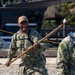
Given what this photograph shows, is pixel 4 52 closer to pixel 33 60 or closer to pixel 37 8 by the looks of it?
pixel 37 8

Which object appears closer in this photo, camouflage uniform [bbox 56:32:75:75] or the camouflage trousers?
camouflage uniform [bbox 56:32:75:75]

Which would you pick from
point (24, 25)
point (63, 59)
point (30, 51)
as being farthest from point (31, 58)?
point (63, 59)

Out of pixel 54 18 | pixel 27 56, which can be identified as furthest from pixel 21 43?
pixel 54 18

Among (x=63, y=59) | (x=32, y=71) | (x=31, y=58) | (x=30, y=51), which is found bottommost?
(x=32, y=71)

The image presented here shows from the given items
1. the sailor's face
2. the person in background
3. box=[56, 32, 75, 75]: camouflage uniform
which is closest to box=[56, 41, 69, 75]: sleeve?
box=[56, 32, 75, 75]: camouflage uniform

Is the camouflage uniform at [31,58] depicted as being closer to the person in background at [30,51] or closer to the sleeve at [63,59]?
the person in background at [30,51]

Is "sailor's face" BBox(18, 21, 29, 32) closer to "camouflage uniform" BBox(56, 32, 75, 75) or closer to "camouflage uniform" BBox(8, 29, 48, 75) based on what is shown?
"camouflage uniform" BBox(8, 29, 48, 75)

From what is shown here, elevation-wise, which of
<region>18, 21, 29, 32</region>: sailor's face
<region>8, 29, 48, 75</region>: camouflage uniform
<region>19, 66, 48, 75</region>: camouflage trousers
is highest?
<region>18, 21, 29, 32</region>: sailor's face

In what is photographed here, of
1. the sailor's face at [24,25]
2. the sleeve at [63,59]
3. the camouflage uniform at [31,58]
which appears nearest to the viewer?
the sleeve at [63,59]

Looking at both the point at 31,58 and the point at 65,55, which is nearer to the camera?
the point at 65,55

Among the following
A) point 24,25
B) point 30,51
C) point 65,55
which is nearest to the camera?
point 65,55

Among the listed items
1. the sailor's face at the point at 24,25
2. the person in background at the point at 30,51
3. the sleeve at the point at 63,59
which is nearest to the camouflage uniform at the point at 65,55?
the sleeve at the point at 63,59

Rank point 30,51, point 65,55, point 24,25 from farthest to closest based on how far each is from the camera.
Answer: point 30,51
point 24,25
point 65,55

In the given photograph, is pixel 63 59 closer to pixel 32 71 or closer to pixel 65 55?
pixel 65 55
